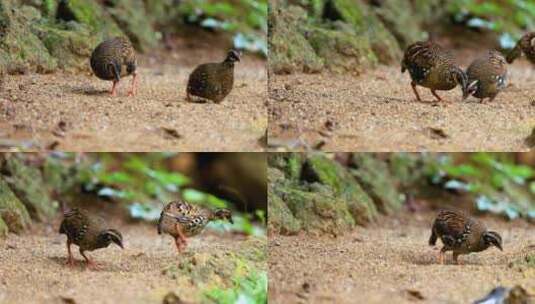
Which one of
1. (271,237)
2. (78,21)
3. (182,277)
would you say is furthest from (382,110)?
(78,21)

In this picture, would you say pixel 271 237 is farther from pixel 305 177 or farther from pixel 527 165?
pixel 527 165

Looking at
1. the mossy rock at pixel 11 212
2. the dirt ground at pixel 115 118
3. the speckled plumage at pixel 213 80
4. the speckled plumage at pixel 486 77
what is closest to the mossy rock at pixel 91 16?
the dirt ground at pixel 115 118

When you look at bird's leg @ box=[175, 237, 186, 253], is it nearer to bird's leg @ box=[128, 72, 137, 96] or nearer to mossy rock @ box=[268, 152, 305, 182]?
mossy rock @ box=[268, 152, 305, 182]

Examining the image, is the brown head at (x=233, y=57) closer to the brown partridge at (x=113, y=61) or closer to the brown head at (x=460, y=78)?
the brown partridge at (x=113, y=61)

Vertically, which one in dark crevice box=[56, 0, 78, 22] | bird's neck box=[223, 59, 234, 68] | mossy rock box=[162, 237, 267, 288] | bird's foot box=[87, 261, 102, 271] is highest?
dark crevice box=[56, 0, 78, 22]

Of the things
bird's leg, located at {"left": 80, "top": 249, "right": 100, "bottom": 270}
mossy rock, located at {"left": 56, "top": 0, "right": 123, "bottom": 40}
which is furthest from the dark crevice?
bird's leg, located at {"left": 80, "top": 249, "right": 100, "bottom": 270}
